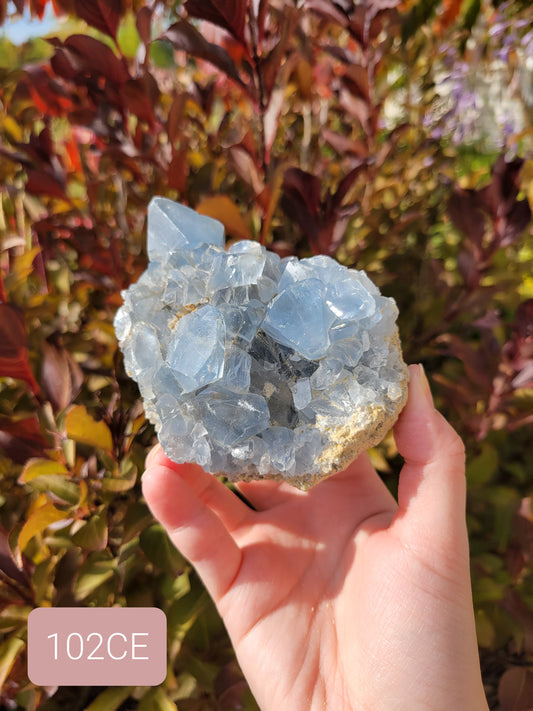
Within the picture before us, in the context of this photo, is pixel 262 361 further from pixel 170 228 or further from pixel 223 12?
pixel 223 12

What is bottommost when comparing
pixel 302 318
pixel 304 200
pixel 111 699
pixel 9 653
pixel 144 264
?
pixel 111 699

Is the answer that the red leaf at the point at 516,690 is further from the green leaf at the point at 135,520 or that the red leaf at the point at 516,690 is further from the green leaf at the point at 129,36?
the green leaf at the point at 129,36

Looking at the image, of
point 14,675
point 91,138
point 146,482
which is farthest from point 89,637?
point 91,138

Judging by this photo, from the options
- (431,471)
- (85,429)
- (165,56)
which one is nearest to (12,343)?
Answer: (85,429)

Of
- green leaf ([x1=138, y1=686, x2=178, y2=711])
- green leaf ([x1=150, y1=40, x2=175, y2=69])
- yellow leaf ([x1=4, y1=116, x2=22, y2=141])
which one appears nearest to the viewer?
green leaf ([x1=138, y1=686, x2=178, y2=711])

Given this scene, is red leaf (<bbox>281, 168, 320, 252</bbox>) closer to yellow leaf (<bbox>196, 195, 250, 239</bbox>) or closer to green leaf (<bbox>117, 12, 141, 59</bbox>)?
yellow leaf (<bbox>196, 195, 250, 239</bbox>)

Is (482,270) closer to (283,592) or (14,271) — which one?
(283,592)

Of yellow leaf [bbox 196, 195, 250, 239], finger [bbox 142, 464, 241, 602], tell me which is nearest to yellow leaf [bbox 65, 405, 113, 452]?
finger [bbox 142, 464, 241, 602]
